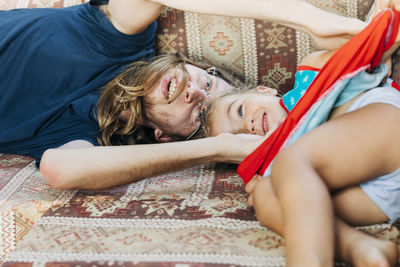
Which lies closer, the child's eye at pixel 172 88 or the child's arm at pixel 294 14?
the child's arm at pixel 294 14

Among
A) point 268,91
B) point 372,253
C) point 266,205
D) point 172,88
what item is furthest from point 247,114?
point 372,253

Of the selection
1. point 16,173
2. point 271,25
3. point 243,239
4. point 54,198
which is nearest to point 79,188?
point 54,198

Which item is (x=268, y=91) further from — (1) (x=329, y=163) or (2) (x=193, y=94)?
(1) (x=329, y=163)

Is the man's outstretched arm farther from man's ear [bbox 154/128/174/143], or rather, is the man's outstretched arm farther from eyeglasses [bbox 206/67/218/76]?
eyeglasses [bbox 206/67/218/76]

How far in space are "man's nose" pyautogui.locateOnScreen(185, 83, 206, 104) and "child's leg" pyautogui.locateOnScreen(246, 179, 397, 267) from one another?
473 millimetres

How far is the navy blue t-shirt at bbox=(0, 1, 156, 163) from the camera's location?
166cm

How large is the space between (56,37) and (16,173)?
21.8 inches

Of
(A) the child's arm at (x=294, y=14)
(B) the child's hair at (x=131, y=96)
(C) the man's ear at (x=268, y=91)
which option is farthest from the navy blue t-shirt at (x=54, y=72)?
(C) the man's ear at (x=268, y=91)

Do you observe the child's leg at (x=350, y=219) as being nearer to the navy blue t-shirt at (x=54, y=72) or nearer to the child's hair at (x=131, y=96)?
the child's hair at (x=131, y=96)

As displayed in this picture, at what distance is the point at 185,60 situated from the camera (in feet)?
5.68

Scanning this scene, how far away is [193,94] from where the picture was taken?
1588 mm

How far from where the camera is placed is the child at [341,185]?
84 cm

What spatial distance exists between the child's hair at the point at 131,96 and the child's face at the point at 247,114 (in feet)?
0.55

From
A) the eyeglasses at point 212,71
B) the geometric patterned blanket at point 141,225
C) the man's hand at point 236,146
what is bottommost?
the geometric patterned blanket at point 141,225
